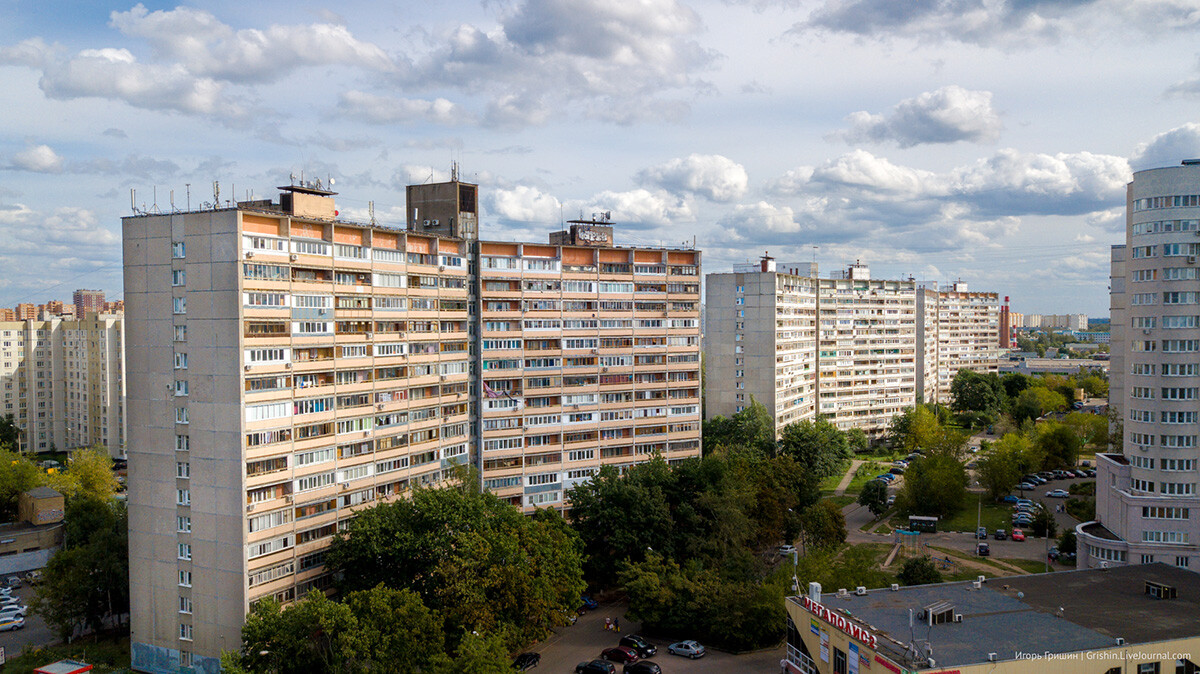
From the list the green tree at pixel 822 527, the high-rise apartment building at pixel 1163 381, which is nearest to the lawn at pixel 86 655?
the green tree at pixel 822 527

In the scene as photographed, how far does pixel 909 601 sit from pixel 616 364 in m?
43.2

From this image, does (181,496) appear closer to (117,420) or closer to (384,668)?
(384,668)

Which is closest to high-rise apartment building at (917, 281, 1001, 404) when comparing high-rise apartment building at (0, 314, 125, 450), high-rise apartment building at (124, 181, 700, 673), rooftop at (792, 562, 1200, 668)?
high-rise apartment building at (124, 181, 700, 673)

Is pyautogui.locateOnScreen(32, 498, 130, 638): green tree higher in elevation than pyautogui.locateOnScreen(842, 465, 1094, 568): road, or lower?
higher

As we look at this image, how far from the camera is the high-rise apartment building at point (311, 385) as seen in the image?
5219 cm

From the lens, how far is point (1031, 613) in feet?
143

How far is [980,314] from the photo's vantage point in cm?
19762

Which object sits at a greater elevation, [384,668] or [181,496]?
[181,496]

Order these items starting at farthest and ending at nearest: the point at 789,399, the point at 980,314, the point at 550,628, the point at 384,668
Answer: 1. the point at 980,314
2. the point at 789,399
3. the point at 550,628
4. the point at 384,668

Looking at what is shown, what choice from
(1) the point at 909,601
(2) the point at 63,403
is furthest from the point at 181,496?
(2) the point at 63,403

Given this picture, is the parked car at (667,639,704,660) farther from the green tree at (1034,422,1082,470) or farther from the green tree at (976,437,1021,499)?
the green tree at (1034,422,1082,470)

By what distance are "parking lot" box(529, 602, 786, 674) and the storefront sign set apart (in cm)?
1086

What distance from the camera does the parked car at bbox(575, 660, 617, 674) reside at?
171ft

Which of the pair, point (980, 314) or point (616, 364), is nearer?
point (616, 364)
